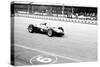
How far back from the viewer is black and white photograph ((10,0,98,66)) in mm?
2102

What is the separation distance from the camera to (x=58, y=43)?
86.5 inches

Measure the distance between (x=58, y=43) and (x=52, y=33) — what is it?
93 millimetres

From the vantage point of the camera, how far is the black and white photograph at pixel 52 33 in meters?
2.10

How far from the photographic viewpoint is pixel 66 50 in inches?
86.7

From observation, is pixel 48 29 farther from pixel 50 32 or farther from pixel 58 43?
pixel 58 43

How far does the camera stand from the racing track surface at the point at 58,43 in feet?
A: 6.93

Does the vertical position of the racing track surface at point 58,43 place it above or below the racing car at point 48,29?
below

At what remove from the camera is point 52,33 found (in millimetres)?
2193

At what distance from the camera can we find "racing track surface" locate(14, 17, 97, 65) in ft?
6.93

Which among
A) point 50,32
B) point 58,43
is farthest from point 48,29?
point 58,43

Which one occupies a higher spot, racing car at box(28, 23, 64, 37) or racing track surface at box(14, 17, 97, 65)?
racing car at box(28, 23, 64, 37)

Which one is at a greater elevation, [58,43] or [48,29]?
[48,29]
